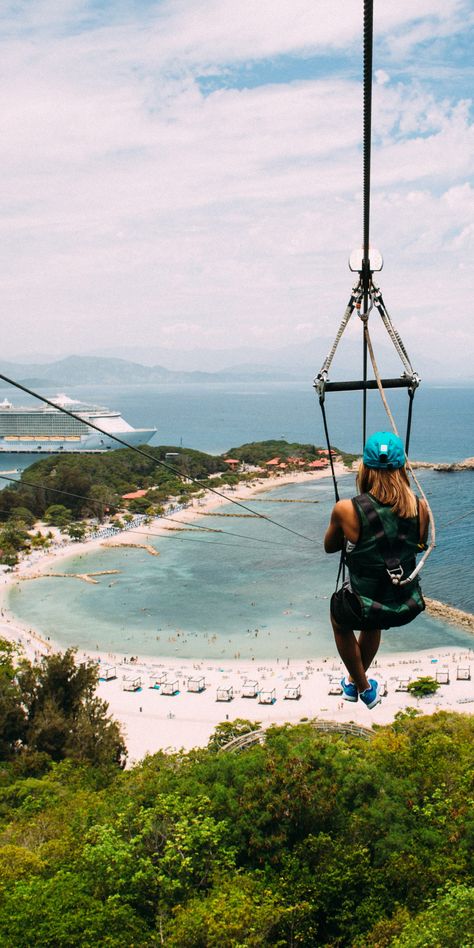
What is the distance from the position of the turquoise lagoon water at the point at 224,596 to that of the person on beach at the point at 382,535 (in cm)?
2208

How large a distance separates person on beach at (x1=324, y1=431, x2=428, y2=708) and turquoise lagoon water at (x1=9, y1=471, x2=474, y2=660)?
2208 cm

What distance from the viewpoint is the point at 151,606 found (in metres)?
30.8

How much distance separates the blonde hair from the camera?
2.93 m

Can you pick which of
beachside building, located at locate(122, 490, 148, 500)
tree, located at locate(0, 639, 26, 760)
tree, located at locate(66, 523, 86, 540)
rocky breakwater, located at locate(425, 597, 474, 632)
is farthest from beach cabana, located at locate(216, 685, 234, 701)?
beachside building, located at locate(122, 490, 148, 500)

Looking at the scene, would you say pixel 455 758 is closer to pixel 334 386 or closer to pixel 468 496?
pixel 334 386

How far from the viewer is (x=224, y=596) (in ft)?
105

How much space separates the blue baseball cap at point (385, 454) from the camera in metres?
2.94

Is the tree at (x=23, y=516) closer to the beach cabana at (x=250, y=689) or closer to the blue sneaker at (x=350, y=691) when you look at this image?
the beach cabana at (x=250, y=689)

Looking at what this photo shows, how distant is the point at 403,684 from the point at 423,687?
73 centimetres

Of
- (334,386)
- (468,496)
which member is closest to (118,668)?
(334,386)

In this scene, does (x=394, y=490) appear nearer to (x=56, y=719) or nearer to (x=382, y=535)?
(x=382, y=535)

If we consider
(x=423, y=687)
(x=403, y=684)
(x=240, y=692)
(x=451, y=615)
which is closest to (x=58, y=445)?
(x=451, y=615)

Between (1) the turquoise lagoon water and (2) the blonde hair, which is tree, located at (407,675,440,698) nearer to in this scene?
(1) the turquoise lagoon water

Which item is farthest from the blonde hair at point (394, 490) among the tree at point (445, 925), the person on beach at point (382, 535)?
the tree at point (445, 925)
